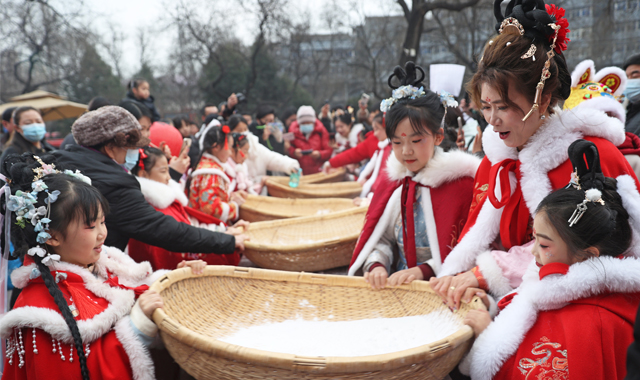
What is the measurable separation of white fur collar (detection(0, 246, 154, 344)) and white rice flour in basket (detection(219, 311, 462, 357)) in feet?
1.41

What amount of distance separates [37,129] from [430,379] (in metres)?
3.59

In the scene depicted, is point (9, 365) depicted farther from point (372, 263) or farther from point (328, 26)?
point (328, 26)

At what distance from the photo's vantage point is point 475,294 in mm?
1616

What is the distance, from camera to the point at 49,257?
5.03 ft

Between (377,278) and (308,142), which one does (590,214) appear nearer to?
(377,278)

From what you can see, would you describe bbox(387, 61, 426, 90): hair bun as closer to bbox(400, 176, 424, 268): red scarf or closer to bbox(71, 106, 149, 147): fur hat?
bbox(400, 176, 424, 268): red scarf

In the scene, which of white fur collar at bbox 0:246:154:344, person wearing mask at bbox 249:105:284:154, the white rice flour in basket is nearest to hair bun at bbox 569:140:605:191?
the white rice flour in basket

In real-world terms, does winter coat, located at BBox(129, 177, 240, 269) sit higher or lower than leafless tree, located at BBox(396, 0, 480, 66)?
lower

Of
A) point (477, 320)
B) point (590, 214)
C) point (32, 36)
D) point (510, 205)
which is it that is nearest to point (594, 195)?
point (590, 214)

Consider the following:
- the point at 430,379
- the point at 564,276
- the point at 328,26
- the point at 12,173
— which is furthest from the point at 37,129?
the point at 328,26

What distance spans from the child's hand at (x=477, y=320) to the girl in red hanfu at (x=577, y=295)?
0.02 m

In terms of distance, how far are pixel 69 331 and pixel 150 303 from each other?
0.85 feet

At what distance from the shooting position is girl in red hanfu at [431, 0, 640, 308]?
148cm

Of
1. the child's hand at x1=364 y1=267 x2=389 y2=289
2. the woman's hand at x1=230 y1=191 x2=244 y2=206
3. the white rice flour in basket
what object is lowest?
the white rice flour in basket
